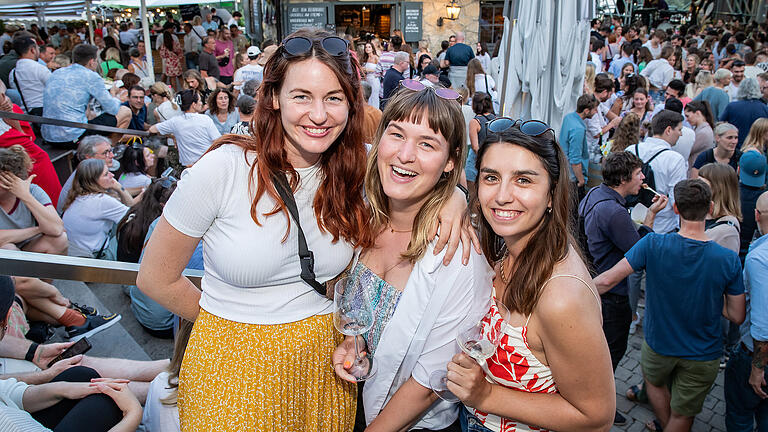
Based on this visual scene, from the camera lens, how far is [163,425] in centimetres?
236

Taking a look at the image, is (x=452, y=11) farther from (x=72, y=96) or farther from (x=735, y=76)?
(x=72, y=96)

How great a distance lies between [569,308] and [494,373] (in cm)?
40

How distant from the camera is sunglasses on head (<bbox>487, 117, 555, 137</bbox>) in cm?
185

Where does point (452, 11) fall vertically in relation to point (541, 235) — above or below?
above

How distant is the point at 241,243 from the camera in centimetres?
176

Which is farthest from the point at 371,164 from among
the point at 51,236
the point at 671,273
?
the point at 51,236

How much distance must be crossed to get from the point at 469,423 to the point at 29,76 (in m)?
8.66

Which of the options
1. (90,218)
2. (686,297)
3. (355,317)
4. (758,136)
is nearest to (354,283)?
(355,317)

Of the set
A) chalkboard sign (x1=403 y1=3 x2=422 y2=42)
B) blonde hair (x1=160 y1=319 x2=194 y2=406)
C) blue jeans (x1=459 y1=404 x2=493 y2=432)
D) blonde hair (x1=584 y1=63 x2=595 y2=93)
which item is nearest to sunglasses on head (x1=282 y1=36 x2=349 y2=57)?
blonde hair (x1=160 y1=319 x2=194 y2=406)

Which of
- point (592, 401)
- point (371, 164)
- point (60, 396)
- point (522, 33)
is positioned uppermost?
point (522, 33)

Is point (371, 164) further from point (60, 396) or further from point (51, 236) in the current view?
point (51, 236)

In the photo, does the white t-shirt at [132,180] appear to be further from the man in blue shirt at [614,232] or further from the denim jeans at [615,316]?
the denim jeans at [615,316]

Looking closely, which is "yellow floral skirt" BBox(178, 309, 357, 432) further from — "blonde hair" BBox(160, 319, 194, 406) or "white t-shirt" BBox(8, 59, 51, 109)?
"white t-shirt" BBox(8, 59, 51, 109)

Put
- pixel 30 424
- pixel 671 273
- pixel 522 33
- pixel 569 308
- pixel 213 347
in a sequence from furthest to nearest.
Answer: pixel 522 33 < pixel 671 273 < pixel 30 424 < pixel 213 347 < pixel 569 308
